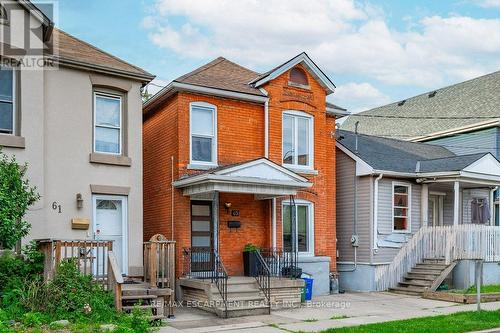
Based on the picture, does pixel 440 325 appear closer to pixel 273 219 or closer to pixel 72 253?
pixel 273 219

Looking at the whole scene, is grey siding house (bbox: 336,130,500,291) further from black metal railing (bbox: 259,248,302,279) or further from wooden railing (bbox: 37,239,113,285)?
wooden railing (bbox: 37,239,113,285)

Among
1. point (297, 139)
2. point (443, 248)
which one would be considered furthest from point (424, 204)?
point (297, 139)

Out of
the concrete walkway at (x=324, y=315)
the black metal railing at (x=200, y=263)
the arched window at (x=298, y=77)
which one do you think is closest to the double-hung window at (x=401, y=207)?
the concrete walkway at (x=324, y=315)

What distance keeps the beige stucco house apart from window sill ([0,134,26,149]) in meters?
0.02

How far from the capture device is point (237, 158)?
17172 millimetres

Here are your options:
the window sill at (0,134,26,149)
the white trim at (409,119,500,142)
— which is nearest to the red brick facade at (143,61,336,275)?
the window sill at (0,134,26,149)

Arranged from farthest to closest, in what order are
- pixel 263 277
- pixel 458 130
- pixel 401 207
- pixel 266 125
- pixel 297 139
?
pixel 458 130 < pixel 401 207 < pixel 297 139 < pixel 266 125 < pixel 263 277

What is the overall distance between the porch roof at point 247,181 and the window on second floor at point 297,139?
198 centimetres

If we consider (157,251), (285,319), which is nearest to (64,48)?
(157,251)

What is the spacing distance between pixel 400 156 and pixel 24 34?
1409cm

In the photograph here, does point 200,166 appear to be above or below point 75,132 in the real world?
below

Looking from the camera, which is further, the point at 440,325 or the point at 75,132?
the point at 75,132

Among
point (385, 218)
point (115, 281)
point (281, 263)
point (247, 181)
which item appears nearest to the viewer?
point (115, 281)

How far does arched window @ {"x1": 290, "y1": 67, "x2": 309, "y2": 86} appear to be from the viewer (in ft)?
60.0
